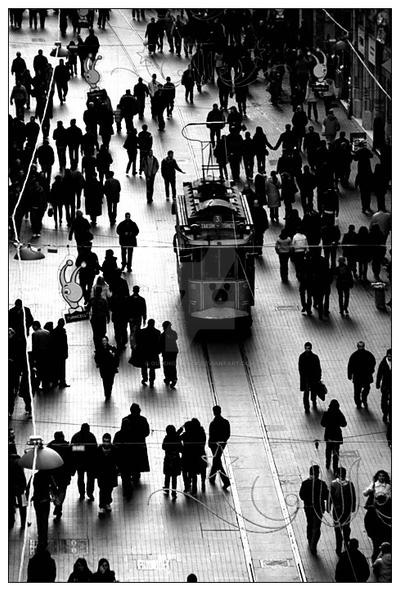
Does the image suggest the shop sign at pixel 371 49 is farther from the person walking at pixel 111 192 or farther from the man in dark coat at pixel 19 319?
the man in dark coat at pixel 19 319

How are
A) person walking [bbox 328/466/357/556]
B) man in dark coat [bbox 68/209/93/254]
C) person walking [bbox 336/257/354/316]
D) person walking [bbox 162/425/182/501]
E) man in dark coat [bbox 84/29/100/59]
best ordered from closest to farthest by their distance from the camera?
person walking [bbox 328/466/357/556] → person walking [bbox 162/425/182/501] → person walking [bbox 336/257/354/316] → man in dark coat [bbox 68/209/93/254] → man in dark coat [bbox 84/29/100/59]

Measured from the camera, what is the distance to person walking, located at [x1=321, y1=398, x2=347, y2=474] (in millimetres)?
37750

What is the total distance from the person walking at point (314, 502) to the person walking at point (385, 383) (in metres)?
4.64

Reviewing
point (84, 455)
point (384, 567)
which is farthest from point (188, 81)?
point (384, 567)

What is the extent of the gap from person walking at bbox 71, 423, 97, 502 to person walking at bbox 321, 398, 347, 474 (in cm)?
402

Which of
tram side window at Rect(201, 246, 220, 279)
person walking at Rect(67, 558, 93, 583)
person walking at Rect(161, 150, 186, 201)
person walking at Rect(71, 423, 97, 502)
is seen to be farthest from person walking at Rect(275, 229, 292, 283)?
person walking at Rect(67, 558, 93, 583)

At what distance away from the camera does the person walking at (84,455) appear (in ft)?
120

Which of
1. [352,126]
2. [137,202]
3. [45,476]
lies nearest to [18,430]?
[45,476]

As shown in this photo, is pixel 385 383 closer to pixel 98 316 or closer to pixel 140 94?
pixel 98 316

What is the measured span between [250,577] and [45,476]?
3.67 meters

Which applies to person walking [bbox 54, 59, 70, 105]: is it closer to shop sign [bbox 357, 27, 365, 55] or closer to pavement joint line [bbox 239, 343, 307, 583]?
shop sign [bbox 357, 27, 365, 55]

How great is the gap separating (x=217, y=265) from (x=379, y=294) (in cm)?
372

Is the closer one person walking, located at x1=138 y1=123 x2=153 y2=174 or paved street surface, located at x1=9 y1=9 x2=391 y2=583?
paved street surface, located at x1=9 y1=9 x2=391 y2=583

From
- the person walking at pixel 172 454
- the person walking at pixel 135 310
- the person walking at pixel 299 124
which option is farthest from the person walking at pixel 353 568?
the person walking at pixel 299 124
